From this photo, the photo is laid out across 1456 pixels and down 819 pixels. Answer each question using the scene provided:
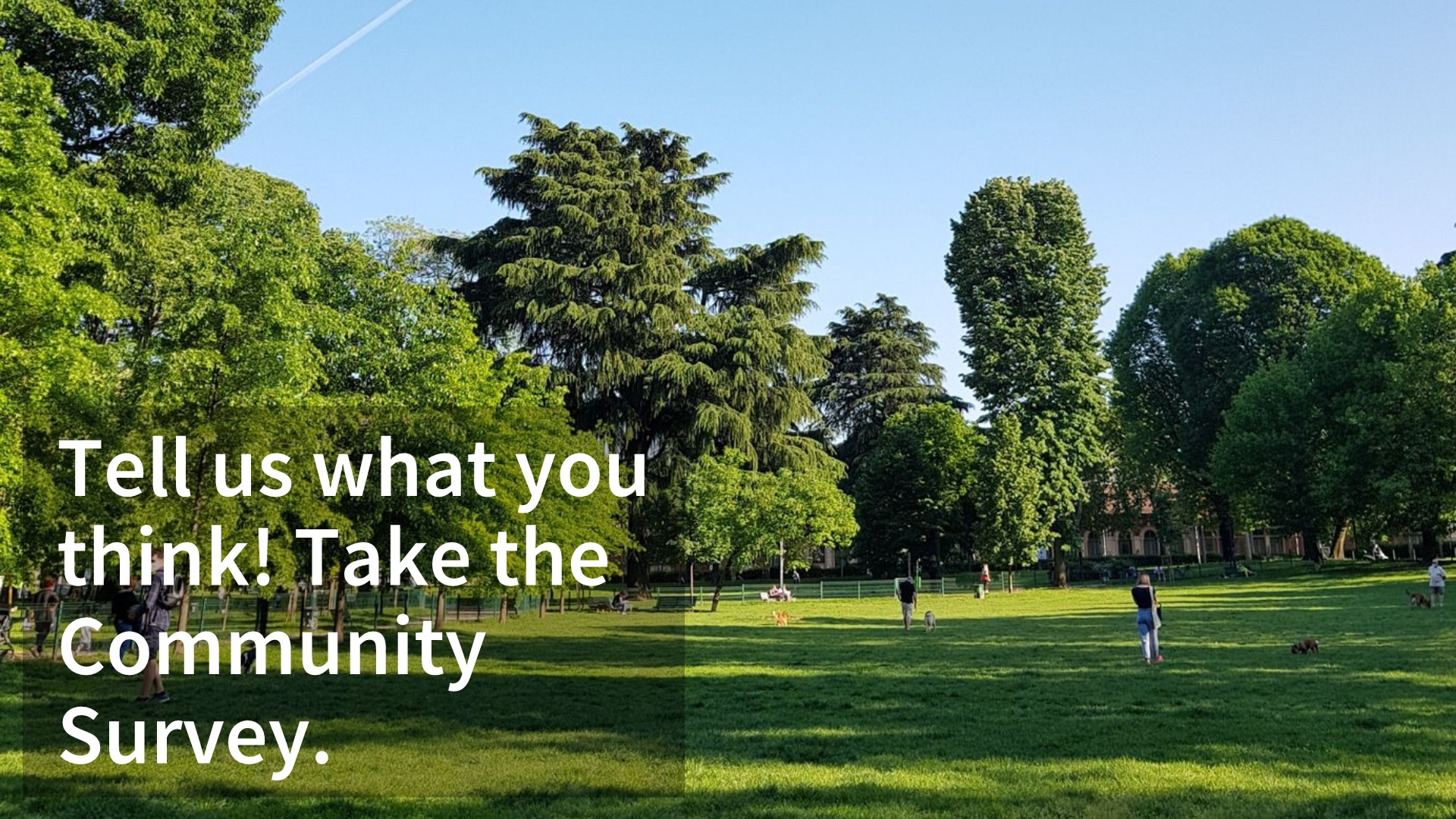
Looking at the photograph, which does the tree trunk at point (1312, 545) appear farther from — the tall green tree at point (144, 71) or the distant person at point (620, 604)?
the tall green tree at point (144, 71)

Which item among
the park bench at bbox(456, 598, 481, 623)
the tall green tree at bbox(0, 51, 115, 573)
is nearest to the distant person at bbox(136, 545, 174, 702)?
the tall green tree at bbox(0, 51, 115, 573)

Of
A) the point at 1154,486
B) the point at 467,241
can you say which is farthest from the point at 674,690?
the point at 1154,486

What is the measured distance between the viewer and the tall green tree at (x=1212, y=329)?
5853 cm

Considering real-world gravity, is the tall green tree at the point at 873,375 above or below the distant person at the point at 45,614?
above

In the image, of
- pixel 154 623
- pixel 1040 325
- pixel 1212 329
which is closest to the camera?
pixel 154 623

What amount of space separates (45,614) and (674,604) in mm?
22813

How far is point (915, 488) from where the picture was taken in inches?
2464

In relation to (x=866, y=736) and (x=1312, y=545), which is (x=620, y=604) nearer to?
(x=866, y=736)

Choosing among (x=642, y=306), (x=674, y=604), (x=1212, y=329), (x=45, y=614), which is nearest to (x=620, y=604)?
(x=674, y=604)

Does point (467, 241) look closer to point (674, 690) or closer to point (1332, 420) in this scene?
point (674, 690)

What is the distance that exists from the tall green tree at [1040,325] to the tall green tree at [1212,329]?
8624 mm

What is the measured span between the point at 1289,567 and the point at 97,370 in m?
58.3

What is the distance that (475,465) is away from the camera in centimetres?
2483

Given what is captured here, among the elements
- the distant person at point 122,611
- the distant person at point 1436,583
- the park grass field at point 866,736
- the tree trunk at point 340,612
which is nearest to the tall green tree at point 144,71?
the tree trunk at point 340,612
